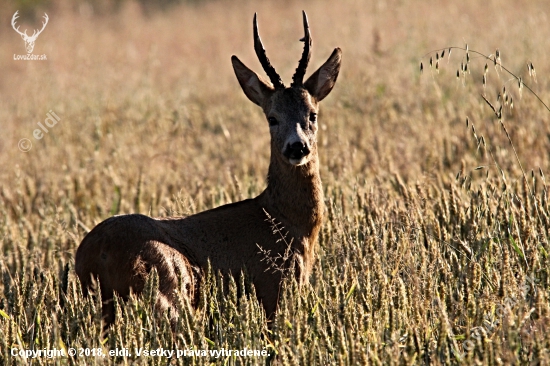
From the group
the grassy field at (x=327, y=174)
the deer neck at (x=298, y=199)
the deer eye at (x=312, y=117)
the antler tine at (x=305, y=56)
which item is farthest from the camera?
the deer eye at (x=312, y=117)

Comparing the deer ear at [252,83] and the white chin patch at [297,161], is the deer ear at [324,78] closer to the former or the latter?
the deer ear at [252,83]

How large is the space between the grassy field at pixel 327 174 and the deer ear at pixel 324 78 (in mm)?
1047

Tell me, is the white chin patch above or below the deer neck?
above

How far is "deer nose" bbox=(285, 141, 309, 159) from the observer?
607 centimetres

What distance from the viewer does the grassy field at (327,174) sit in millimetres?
4340

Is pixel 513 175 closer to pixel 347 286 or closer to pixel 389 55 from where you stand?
pixel 347 286

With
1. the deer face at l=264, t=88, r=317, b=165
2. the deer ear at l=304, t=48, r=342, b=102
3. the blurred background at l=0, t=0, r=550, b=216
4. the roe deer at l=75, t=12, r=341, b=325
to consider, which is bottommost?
the roe deer at l=75, t=12, r=341, b=325

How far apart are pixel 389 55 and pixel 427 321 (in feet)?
44.2

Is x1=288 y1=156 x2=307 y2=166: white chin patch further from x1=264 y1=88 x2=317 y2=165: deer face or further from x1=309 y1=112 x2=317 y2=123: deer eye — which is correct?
x1=309 y1=112 x2=317 y2=123: deer eye

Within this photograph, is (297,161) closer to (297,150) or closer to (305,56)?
(297,150)

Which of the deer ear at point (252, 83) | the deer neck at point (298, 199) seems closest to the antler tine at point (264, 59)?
the deer ear at point (252, 83)

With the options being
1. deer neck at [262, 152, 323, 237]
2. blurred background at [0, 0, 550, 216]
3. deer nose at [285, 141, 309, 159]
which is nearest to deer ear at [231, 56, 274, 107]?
deer neck at [262, 152, 323, 237]

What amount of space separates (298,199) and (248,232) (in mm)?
522

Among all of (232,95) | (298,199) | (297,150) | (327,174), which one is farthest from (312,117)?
(232,95)
